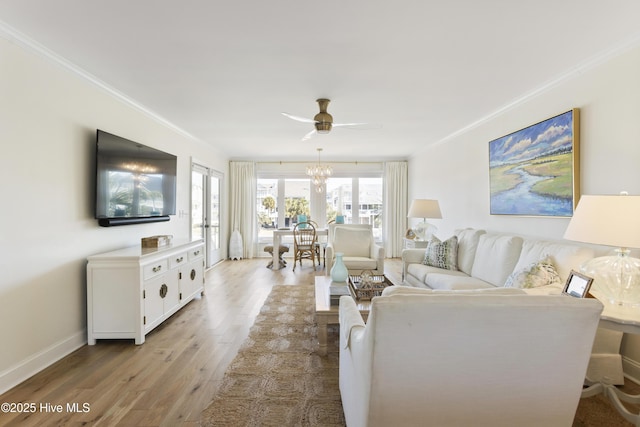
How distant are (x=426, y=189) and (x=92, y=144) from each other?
541cm

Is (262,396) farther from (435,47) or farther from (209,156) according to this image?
(209,156)

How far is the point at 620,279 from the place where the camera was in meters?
1.83

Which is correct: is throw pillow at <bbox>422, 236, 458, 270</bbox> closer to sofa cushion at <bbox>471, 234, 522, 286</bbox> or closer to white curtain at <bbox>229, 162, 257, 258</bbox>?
sofa cushion at <bbox>471, 234, 522, 286</bbox>

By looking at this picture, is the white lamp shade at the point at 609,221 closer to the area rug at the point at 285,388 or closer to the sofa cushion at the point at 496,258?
the area rug at the point at 285,388

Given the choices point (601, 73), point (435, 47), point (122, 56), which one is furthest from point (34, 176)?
point (601, 73)

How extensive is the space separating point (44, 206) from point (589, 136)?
444 cm

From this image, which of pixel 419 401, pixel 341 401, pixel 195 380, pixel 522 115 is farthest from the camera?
pixel 522 115

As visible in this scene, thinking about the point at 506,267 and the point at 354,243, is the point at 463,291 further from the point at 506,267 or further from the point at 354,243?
the point at 354,243

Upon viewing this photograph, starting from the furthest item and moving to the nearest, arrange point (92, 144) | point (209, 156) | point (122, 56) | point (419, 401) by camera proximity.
Answer: 1. point (209, 156)
2. point (92, 144)
3. point (122, 56)
4. point (419, 401)

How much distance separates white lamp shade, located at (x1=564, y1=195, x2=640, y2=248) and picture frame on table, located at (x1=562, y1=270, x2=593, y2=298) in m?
0.23

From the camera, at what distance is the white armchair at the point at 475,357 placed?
3.79ft

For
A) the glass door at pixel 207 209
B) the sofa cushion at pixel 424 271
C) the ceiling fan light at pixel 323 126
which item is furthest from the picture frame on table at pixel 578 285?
the glass door at pixel 207 209

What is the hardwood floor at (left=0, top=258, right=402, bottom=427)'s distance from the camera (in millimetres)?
1824

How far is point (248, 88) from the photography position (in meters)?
3.08
